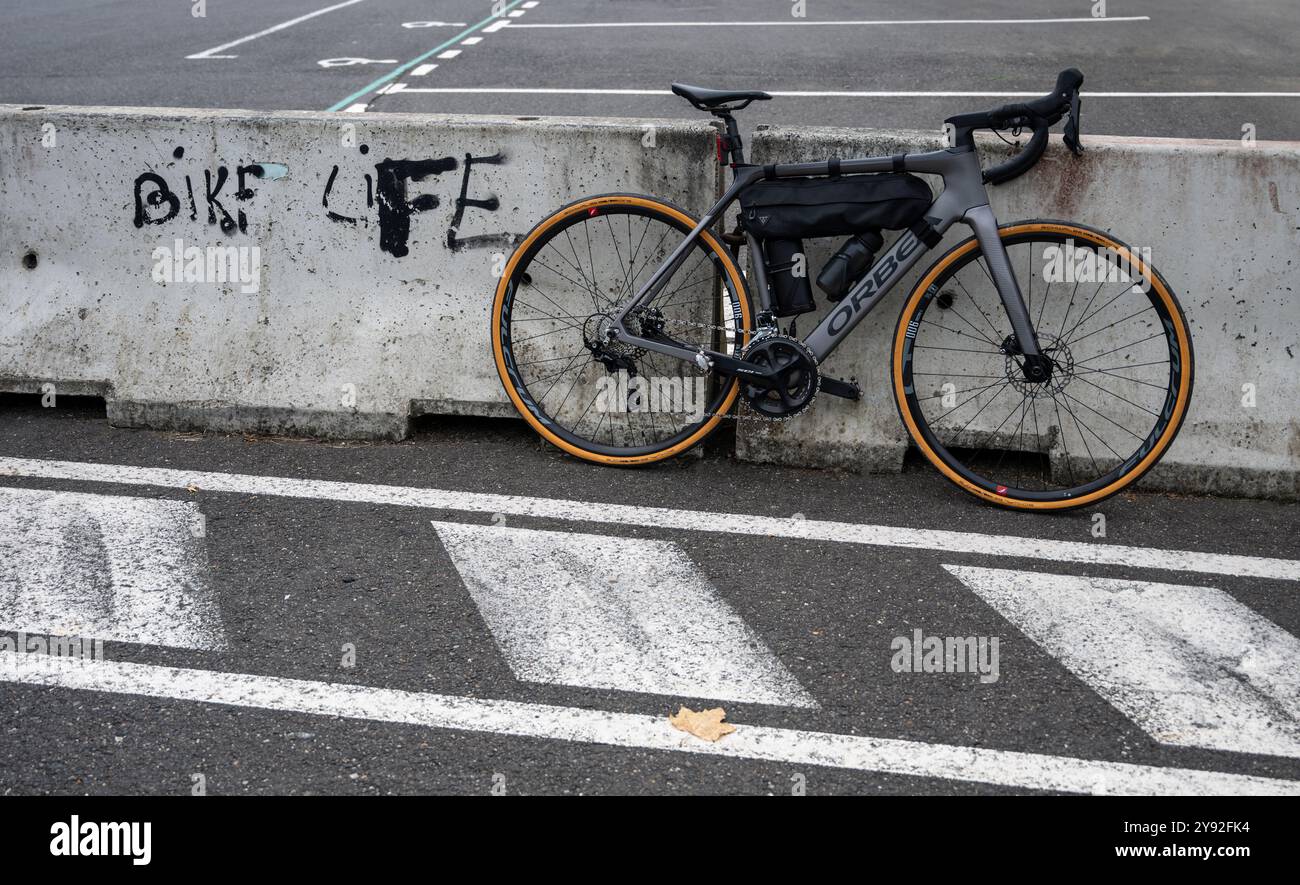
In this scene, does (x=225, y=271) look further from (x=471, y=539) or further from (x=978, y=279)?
(x=978, y=279)

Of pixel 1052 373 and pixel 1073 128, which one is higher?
pixel 1073 128

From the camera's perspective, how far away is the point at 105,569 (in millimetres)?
4578

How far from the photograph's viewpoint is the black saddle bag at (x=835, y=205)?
508cm

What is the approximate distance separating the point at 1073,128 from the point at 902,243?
0.75m

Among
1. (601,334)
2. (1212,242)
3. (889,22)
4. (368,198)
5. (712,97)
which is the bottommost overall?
(601,334)

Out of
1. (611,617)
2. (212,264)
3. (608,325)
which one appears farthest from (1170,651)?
(212,264)

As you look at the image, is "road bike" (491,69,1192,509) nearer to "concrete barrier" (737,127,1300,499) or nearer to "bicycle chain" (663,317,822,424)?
"bicycle chain" (663,317,822,424)

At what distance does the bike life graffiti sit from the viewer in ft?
18.6

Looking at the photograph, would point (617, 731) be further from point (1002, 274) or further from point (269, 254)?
point (269, 254)

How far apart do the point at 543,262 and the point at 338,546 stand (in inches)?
63.0

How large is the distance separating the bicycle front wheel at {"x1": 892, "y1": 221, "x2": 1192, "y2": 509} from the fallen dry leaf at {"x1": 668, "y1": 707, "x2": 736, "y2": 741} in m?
1.87

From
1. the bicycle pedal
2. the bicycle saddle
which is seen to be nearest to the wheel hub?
the bicycle pedal
